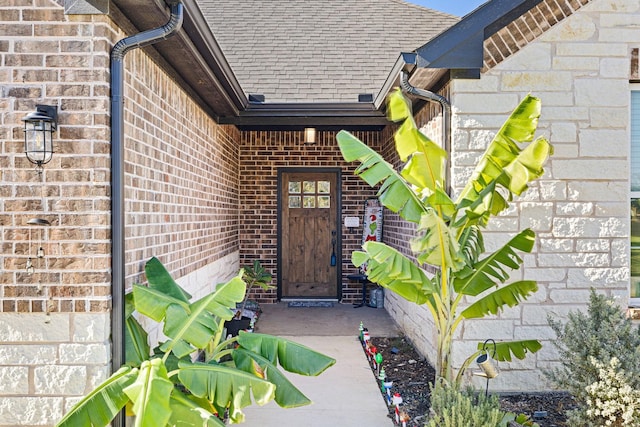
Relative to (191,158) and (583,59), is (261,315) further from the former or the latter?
(583,59)

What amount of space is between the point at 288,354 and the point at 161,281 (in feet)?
3.57

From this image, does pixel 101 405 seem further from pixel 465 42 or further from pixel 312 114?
pixel 312 114

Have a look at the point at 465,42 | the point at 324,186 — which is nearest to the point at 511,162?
the point at 465,42

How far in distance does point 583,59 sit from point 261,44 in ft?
20.3

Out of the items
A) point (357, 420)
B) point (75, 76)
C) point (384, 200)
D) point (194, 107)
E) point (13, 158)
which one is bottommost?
point (357, 420)

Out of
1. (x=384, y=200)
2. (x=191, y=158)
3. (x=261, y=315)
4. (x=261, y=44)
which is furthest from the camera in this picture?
(x=261, y=44)

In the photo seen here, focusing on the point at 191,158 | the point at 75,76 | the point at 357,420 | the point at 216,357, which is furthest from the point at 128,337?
the point at 191,158

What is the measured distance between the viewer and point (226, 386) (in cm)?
293

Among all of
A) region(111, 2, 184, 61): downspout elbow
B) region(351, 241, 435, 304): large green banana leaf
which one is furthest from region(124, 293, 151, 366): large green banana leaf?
region(351, 241, 435, 304): large green banana leaf

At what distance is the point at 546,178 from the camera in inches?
187

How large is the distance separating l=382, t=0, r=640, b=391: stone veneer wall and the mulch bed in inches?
7.4

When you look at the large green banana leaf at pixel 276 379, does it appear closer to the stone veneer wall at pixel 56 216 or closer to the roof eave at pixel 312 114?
the stone veneer wall at pixel 56 216

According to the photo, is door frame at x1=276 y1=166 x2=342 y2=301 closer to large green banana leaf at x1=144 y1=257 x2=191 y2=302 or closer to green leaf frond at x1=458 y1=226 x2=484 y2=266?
green leaf frond at x1=458 y1=226 x2=484 y2=266

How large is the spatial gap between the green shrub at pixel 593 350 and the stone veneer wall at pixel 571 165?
72 centimetres
